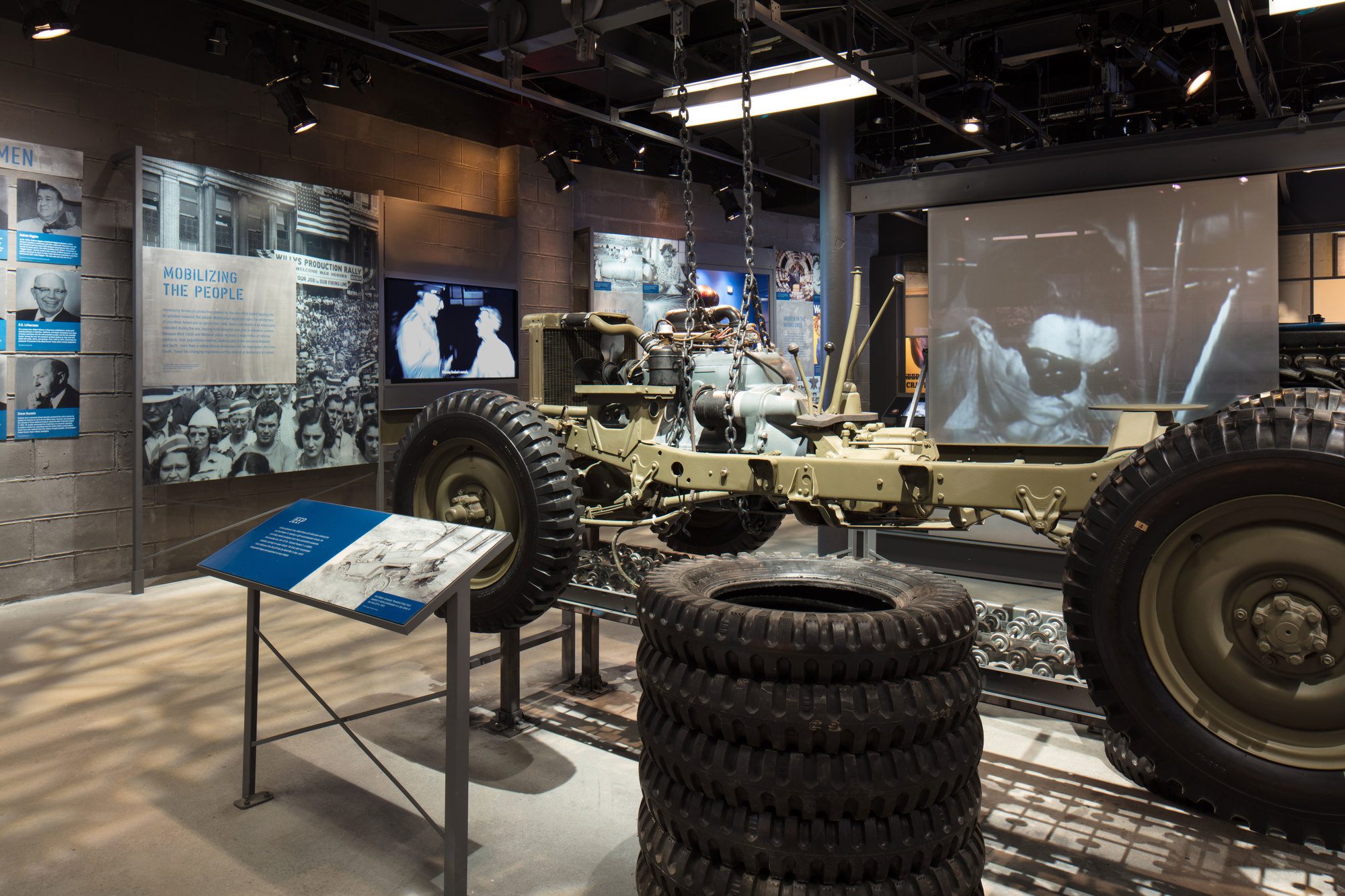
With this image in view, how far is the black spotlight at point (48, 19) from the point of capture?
5.18 m

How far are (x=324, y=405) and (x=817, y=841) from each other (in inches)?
247

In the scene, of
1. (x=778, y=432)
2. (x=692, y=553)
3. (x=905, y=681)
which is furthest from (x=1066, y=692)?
(x=692, y=553)

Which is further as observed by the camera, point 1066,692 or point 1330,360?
point 1330,360

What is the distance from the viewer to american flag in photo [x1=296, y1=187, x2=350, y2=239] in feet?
22.8

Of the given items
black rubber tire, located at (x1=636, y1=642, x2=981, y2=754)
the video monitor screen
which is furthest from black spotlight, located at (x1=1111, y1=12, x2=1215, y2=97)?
black rubber tire, located at (x1=636, y1=642, x2=981, y2=754)

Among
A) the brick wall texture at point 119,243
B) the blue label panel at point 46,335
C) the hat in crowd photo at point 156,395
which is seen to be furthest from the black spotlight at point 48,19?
the hat in crowd photo at point 156,395

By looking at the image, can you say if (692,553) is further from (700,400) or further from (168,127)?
(168,127)

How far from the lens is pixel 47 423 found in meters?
5.91

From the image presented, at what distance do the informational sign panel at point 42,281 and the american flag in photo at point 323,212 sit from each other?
1.43 m

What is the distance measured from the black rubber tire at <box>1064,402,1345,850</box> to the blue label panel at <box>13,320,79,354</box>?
628 cm

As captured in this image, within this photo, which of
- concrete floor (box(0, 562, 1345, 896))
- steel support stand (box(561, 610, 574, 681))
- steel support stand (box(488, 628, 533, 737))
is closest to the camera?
concrete floor (box(0, 562, 1345, 896))

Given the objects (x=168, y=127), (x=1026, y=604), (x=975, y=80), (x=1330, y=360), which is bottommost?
(x=1026, y=604)

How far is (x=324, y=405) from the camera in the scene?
7156 mm

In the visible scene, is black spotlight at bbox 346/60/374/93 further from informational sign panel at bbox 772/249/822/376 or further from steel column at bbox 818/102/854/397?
informational sign panel at bbox 772/249/822/376
